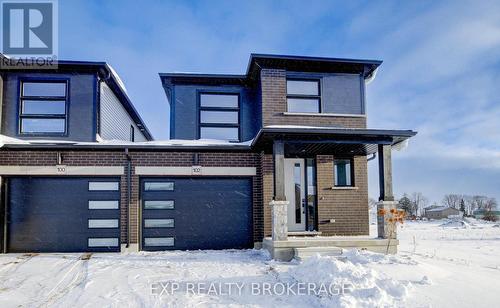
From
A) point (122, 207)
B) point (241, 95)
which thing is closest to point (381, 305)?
point (122, 207)

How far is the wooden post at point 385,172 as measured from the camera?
366 inches

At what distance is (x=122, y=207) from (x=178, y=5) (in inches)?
282

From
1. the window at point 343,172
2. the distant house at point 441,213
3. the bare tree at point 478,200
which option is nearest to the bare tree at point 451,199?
the bare tree at point 478,200

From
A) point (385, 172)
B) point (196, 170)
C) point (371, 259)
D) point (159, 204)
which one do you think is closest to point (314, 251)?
point (371, 259)

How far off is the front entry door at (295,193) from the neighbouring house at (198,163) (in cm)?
3

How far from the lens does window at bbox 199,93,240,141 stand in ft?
38.9

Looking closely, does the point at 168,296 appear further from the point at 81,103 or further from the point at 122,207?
the point at 81,103

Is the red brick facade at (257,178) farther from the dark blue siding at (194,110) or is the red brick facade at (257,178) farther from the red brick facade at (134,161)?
the dark blue siding at (194,110)

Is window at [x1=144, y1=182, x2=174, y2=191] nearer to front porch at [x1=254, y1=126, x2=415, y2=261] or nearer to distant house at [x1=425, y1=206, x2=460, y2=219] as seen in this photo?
front porch at [x1=254, y1=126, x2=415, y2=261]

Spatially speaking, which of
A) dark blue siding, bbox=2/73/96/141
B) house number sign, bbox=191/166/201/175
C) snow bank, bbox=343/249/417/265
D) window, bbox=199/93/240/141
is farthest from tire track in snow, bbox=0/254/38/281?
snow bank, bbox=343/249/417/265

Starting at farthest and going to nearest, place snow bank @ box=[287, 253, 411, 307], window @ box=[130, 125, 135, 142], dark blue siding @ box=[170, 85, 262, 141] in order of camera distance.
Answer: window @ box=[130, 125, 135, 142] < dark blue siding @ box=[170, 85, 262, 141] < snow bank @ box=[287, 253, 411, 307]

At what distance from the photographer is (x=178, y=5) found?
11898 millimetres

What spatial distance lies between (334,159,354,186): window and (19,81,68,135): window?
8.90 metres

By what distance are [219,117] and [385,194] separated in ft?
19.7
